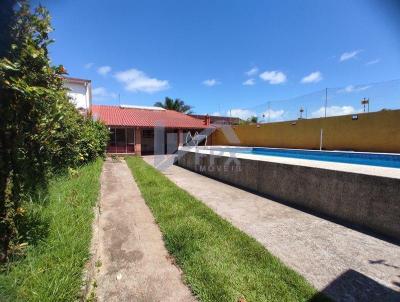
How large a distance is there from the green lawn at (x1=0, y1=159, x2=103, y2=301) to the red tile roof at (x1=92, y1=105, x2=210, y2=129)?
640 inches

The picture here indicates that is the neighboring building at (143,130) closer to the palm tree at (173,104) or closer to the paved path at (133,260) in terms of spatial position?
the palm tree at (173,104)

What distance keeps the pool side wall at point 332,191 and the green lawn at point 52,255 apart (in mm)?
4910

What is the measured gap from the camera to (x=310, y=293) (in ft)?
8.87

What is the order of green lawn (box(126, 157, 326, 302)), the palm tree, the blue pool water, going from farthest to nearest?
1. the palm tree
2. the blue pool water
3. green lawn (box(126, 157, 326, 302))

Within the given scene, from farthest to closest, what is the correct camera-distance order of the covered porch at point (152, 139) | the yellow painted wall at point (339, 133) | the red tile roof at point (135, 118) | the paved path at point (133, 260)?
the covered porch at point (152, 139)
the red tile roof at point (135, 118)
the yellow painted wall at point (339, 133)
the paved path at point (133, 260)

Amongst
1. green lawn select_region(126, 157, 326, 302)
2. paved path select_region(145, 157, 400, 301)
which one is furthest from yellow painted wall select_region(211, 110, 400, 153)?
green lawn select_region(126, 157, 326, 302)

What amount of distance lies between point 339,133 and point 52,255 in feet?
54.5

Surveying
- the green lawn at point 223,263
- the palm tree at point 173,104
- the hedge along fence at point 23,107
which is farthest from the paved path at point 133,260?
the palm tree at point 173,104

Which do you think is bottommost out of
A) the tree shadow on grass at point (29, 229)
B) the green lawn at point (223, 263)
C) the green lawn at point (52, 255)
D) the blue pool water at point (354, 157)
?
the green lawn at point (223, 263)

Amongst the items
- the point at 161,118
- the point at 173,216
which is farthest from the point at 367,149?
the point at 161,118

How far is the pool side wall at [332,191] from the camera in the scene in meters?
4.16

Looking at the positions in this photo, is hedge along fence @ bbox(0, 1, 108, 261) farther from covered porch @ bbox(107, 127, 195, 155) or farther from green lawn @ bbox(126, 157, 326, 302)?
covered porch @ bbox(107, 127, 195, 155)

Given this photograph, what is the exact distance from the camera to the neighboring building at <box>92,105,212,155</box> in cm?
2095

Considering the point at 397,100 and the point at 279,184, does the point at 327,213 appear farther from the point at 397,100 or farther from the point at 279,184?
the point at 397,100
